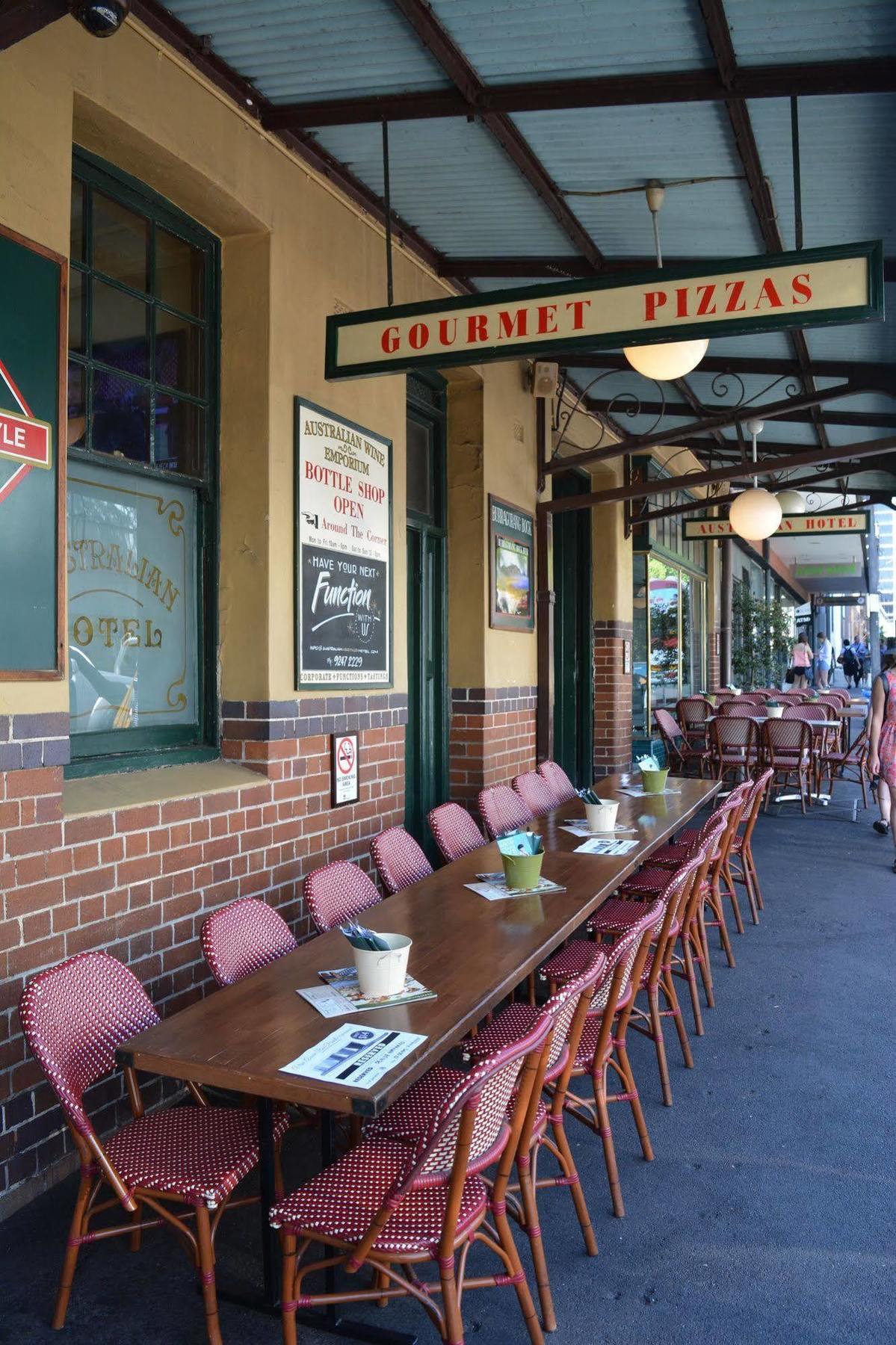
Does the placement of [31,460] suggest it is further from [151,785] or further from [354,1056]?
[354,1056]

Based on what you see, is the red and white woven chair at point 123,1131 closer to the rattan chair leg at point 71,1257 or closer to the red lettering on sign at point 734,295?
the rattan chair leg at point 71,1257

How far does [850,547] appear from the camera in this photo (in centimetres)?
2056

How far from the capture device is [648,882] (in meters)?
4.61

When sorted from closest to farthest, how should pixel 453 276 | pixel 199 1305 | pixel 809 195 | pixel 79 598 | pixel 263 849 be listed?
pixel 199 1305, pixel 79 598, pixel 263 849, pixel 809 195, pixel 453 276

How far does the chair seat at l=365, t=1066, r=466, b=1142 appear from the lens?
Answer: 228cm

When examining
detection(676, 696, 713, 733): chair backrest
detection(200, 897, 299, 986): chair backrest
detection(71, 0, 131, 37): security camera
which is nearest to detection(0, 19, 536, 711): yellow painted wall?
detection(71, 0, 131, 37): security camera

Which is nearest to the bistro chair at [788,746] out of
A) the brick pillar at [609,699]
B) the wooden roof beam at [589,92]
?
the brick pillar at [609,699]

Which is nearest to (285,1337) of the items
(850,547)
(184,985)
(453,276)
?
(184,985)

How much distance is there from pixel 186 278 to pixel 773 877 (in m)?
4.94

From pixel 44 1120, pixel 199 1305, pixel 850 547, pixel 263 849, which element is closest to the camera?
pixel 199 1305

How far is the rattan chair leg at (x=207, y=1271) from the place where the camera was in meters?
1.98

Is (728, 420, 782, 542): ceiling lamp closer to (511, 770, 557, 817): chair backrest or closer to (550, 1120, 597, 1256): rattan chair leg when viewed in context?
(511, 770, 557, 817): chair backrest

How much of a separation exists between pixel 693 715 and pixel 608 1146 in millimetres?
7852

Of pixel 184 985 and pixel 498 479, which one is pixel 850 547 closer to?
pixel 498 479
